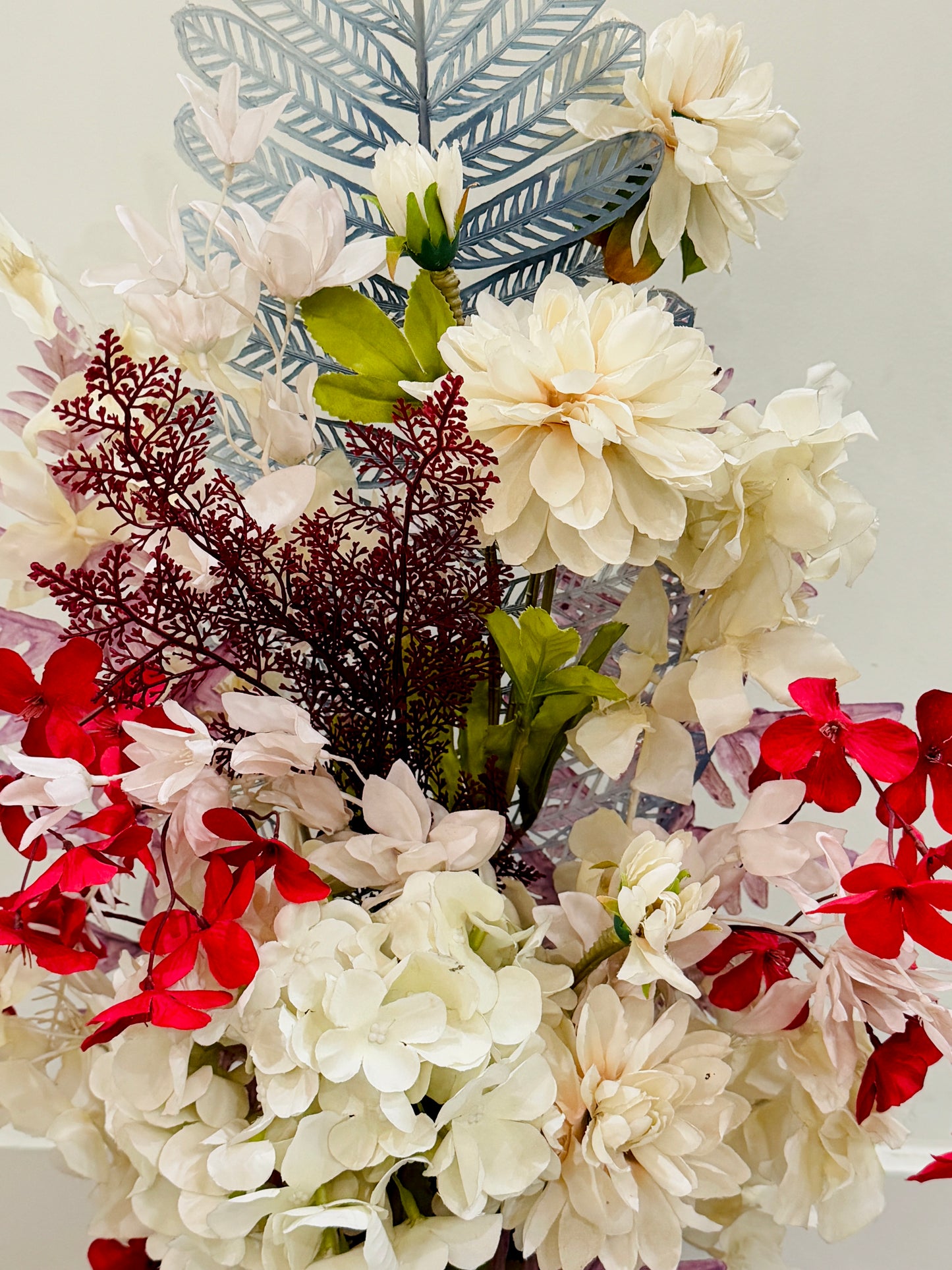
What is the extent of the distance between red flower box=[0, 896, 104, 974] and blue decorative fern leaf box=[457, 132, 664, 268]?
0.40m

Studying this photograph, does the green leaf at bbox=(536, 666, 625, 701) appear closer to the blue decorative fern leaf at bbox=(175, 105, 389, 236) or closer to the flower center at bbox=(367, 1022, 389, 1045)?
the flower center at bbox=(367, 1022, 389, 1045)

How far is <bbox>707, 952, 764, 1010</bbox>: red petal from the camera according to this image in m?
0.49

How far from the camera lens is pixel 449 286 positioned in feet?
1.61

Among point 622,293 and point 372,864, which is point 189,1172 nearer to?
point 372,864

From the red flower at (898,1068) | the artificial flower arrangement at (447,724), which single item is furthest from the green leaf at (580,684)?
the red flower at (898,1068)

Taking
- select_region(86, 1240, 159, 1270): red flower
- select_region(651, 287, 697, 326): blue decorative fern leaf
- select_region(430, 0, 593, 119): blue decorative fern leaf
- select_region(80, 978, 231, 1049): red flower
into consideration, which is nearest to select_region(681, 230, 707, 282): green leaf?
select_region(651, 287, 697, 326): blue decorative fern leaf

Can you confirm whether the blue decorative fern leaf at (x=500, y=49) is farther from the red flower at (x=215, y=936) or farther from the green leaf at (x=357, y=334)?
the red flower at (x=215, y=936)

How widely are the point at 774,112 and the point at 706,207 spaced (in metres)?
0.06

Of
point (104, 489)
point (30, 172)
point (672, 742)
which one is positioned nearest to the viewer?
point (104, 489)

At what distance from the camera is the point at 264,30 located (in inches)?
21.8

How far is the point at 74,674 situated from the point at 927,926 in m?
0.36

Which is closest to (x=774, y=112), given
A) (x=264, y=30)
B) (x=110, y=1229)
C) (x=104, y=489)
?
(x=264, y=30)

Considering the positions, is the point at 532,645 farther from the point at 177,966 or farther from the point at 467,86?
the point at 467,86

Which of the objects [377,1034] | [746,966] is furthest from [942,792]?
[377,1034]
